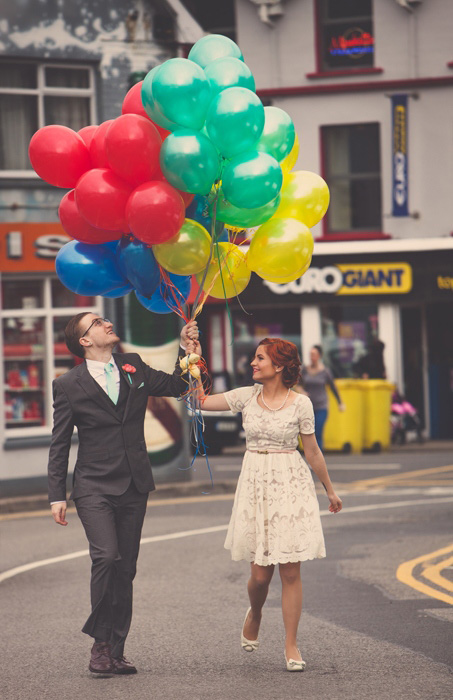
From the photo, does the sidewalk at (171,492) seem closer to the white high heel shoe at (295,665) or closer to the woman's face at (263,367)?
the woman's face at (263,367)

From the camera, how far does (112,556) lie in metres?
7.15

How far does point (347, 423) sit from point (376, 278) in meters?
4.58

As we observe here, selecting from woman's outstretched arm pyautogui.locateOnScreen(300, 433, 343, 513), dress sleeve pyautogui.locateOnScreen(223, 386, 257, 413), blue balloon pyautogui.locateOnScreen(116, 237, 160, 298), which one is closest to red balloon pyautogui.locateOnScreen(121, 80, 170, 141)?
blue balloon pyautogui.locateOnScreen(116, 237, 160, 298)

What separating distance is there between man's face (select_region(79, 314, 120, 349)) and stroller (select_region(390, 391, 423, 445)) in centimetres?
1834

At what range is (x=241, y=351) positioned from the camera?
2841 centimetres

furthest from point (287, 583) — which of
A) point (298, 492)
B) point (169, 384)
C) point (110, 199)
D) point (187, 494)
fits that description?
point (187, 494)

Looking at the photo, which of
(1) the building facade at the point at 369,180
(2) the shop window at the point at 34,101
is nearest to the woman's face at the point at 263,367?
(2) the shop window at the point at 34,101

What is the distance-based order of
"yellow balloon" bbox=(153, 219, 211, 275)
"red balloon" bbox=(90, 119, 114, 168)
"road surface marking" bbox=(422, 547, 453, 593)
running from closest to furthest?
"yellow balloon" bbox=(153, 219, 211, 275), "red balloon" bbox=(90, 119, 114, 168), "road surface marking" bbox=(422, 547, 453, 593)

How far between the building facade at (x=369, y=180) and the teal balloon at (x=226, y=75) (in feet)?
65.3

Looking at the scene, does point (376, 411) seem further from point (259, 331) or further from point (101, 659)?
point (101, 659)

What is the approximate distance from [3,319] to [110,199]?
11065 millimetres

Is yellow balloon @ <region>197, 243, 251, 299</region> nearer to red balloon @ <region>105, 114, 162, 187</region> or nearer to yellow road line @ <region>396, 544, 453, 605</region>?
red balloon @ <region>105, 114, 162, 187</region>

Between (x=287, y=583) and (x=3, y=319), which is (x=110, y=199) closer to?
(x=287, y=583)

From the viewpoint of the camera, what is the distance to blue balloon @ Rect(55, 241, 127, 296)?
752 cm
